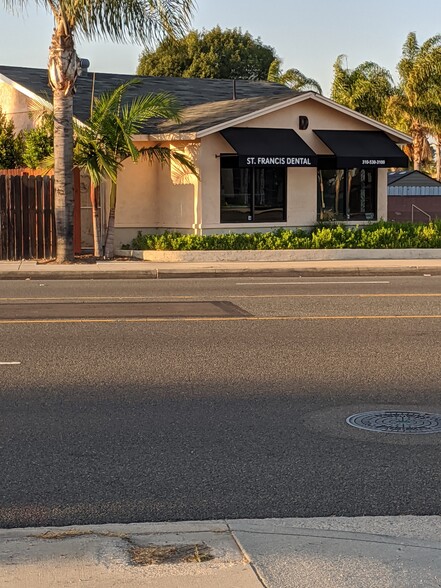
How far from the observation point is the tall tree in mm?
70375

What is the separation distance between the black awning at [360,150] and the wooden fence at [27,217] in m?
7.68

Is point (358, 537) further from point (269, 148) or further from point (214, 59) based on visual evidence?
point (214, 59)

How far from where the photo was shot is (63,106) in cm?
2300

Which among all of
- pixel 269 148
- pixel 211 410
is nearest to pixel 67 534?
pixel 211 410

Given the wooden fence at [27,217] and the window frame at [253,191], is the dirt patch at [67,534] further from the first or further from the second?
the window frame at [253,191]

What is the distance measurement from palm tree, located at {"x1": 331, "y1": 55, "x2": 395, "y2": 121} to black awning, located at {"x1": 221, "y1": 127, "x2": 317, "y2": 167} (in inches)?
961

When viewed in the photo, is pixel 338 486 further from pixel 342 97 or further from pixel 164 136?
pixel 342 97

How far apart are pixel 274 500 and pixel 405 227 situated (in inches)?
863

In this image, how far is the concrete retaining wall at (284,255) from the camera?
80.7 feet

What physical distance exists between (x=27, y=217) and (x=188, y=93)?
967cm

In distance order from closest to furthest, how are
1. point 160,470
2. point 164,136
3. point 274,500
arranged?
point 274,500 < point 160,470 < point 164,136

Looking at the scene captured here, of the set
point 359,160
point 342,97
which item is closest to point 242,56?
point 342,97

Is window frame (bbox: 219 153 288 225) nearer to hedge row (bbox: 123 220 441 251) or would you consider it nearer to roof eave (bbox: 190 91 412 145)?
hedge row (bbox: 123 220 441 251)

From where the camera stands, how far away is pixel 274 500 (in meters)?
6.04
